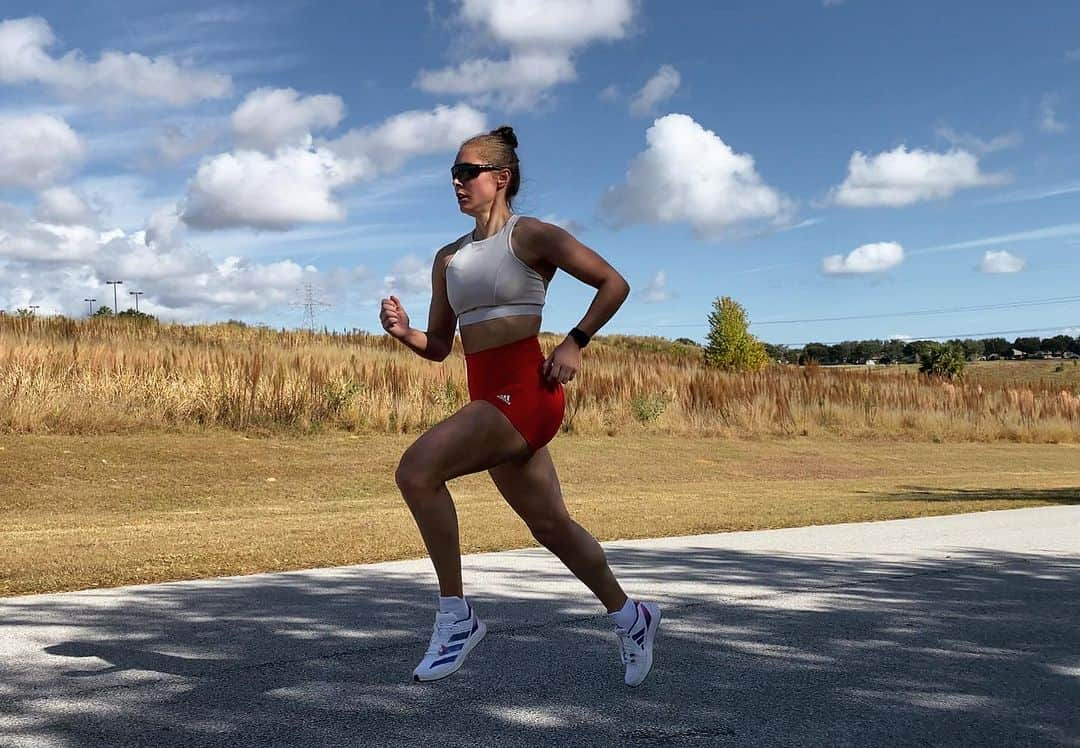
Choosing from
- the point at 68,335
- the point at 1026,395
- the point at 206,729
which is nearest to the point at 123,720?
the point at 206,729

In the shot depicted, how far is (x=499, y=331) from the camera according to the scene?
441cm

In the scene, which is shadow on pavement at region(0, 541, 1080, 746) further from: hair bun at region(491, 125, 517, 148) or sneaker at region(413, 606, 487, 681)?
hair bun at region(491, 125, 517, 148)

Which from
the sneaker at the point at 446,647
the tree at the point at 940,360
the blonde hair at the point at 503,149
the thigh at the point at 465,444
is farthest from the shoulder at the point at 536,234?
the tree at the point at 940,360

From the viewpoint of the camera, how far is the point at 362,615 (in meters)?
5.88

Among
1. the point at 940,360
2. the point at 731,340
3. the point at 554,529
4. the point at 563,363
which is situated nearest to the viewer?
the point at 563,363

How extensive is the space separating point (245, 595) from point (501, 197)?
308 cm

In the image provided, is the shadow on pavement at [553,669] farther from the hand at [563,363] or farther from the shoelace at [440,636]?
the hand at [563,363]

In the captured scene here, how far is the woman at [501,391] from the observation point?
4316 millimetres

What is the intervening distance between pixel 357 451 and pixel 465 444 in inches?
581

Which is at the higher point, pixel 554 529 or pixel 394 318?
pixel 394 318

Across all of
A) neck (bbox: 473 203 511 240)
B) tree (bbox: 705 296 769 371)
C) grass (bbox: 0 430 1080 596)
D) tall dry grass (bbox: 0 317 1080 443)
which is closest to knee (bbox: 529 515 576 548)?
neck (bbox: 473 203 511 240)

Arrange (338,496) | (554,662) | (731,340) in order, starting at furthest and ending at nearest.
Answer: (731,340) < (338,496) < (554,662)

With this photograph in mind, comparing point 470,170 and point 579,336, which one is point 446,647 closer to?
point 579,336

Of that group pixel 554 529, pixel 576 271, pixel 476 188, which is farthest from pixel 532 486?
pixel 476 188
